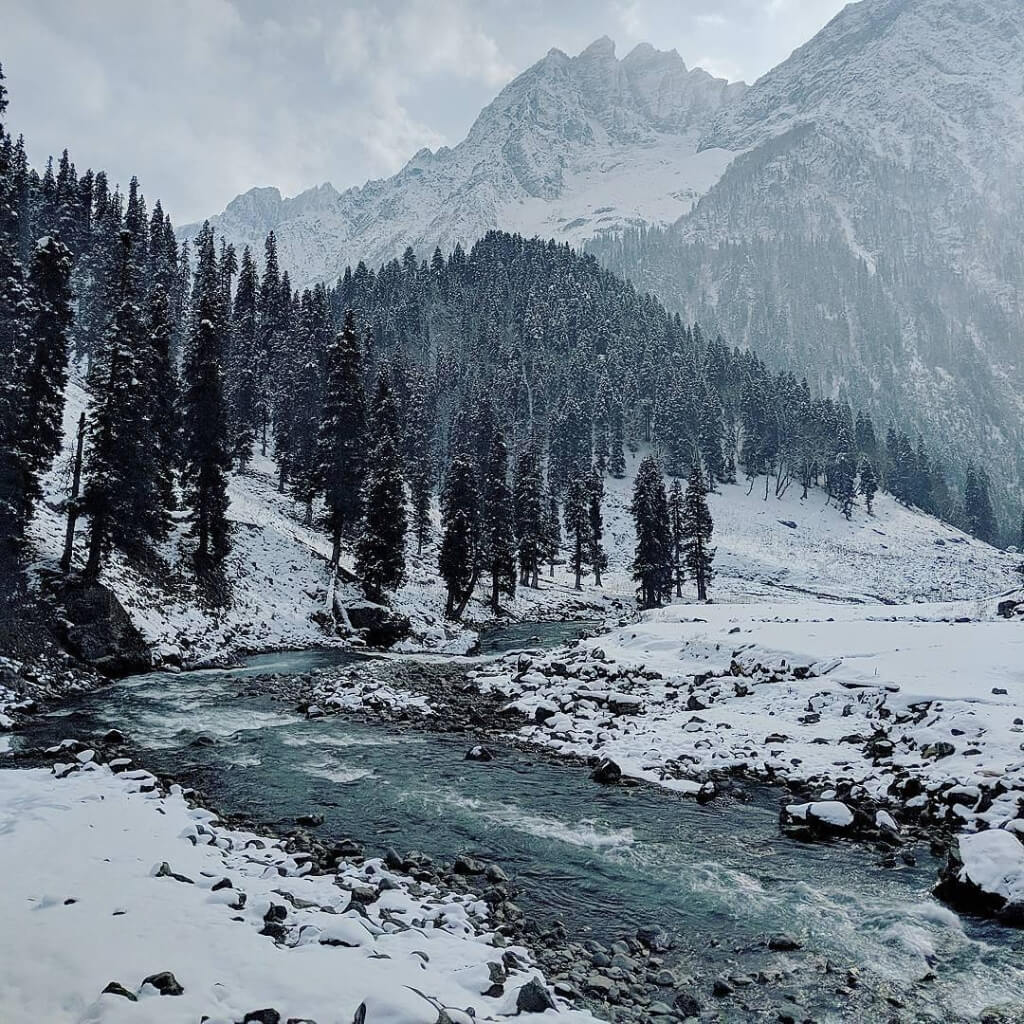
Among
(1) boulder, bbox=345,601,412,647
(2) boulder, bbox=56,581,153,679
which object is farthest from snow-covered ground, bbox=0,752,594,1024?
(1) boulder, bbox=345,601,412,647

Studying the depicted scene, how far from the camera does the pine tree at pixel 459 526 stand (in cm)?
5141

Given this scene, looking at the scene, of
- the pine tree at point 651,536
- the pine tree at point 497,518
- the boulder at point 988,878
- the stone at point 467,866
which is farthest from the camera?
the pine tree at point 651,536

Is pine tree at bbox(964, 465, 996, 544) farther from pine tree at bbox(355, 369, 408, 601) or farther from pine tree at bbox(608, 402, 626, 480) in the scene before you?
pine tree at bbox(355, 369, 408, 601)

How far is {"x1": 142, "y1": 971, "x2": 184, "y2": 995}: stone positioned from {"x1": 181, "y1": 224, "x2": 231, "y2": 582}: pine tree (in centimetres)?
3798

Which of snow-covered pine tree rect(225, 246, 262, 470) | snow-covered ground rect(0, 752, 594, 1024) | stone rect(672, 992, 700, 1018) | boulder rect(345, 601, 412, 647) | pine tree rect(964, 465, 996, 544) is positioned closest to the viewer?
snow-covered ground rect(0, 752, 594, 1024)

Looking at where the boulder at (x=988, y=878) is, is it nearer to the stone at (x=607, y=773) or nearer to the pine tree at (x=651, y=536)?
the stone at (x=607, y=773)

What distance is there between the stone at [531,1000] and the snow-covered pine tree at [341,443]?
137 ft

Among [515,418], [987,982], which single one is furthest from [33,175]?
[987,982]

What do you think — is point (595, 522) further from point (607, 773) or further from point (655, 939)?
point (655, 939)

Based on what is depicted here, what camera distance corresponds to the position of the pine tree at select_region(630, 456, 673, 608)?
7012 centimetres

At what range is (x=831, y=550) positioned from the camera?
4131 inches

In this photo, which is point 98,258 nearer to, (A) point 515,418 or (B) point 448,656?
(A) point 515,418

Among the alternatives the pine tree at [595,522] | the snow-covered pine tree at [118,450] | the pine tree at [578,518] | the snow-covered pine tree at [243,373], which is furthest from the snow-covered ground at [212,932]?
the pine tree at [578,518]

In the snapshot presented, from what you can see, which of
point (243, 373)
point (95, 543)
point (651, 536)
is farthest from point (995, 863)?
point (243, 373)
